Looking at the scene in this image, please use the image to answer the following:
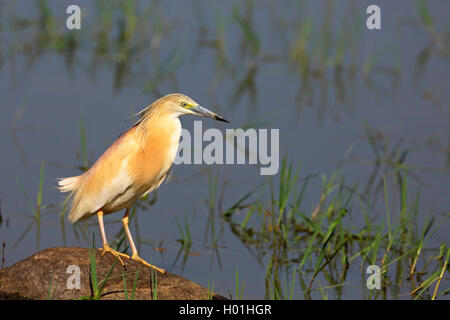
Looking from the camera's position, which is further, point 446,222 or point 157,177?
point 446,222

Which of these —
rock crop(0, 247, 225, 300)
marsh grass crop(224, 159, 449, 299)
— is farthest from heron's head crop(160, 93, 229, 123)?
marsh grass crop(224, 159, 449, 299)

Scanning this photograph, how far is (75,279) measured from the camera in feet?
18.6

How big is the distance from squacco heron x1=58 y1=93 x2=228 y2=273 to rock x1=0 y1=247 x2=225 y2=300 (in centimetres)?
16

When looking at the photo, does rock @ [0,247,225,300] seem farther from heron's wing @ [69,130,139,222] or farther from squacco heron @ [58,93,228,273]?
heron's wing @ [69,130,139,222]

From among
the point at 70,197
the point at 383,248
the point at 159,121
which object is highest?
the point at 159,121

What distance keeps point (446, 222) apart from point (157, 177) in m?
3.00

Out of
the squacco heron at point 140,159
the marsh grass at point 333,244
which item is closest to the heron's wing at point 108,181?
the squacco heron at point 140,159

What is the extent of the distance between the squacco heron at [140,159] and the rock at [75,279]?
0.16 m

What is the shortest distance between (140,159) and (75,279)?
2.95ft

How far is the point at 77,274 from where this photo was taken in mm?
5676

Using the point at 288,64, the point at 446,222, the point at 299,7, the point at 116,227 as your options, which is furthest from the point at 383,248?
the point at 299,7

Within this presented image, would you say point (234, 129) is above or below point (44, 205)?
above

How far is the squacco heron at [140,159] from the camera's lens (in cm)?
602

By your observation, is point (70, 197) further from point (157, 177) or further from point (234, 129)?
point (234, 129)
